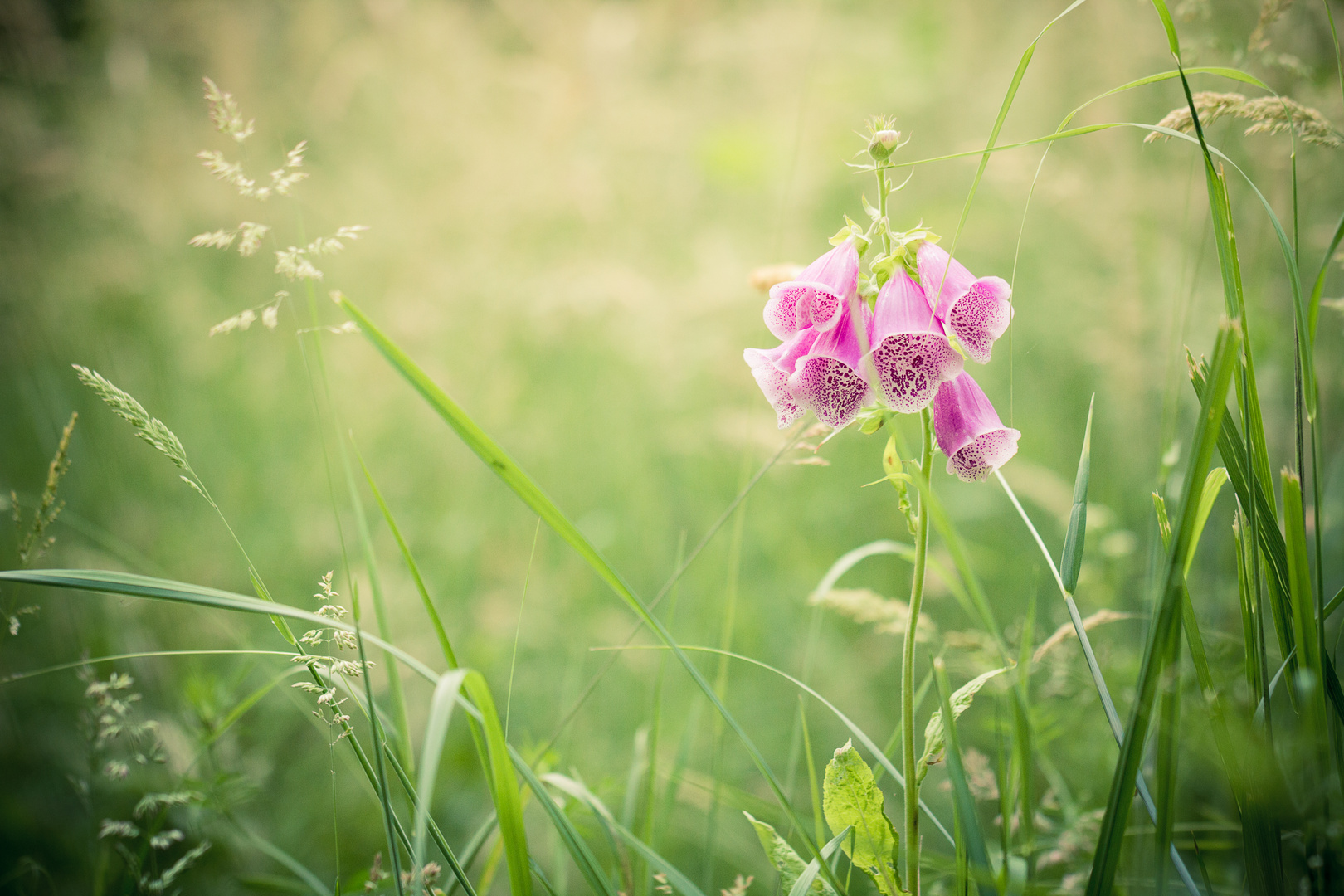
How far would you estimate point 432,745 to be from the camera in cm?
51

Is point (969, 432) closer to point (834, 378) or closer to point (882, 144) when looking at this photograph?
point (834, 378)

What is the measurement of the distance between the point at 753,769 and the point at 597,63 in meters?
2.59

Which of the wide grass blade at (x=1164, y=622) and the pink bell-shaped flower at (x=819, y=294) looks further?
the pink bell-shaped flower at (x=819, y=294)

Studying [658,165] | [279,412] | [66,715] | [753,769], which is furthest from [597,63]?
[66,715]

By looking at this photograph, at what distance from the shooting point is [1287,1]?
998 millimetres

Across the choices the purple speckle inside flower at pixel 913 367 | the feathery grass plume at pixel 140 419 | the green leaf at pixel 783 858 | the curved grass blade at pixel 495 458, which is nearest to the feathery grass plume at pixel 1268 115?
the purple speckle inside flower at pixel 913 367

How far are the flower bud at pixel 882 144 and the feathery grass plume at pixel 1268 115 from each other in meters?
0.32

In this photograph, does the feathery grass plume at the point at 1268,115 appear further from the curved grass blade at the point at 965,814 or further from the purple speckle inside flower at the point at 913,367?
the curved grass blade at the point at 965,814

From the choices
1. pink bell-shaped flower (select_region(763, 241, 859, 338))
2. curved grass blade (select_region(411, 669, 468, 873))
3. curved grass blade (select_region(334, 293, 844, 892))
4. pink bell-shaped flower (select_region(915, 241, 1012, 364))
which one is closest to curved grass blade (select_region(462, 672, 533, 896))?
curved grass blade (select_region(411, 669, 468, 873))

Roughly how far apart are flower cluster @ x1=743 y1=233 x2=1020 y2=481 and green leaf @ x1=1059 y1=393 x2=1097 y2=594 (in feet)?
0.25

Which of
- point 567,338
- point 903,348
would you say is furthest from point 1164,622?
point 567,338

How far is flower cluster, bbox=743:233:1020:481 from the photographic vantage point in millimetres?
741

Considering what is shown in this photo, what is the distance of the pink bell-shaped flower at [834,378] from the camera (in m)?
0.76

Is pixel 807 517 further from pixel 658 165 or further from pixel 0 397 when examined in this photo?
pixel 0 397
